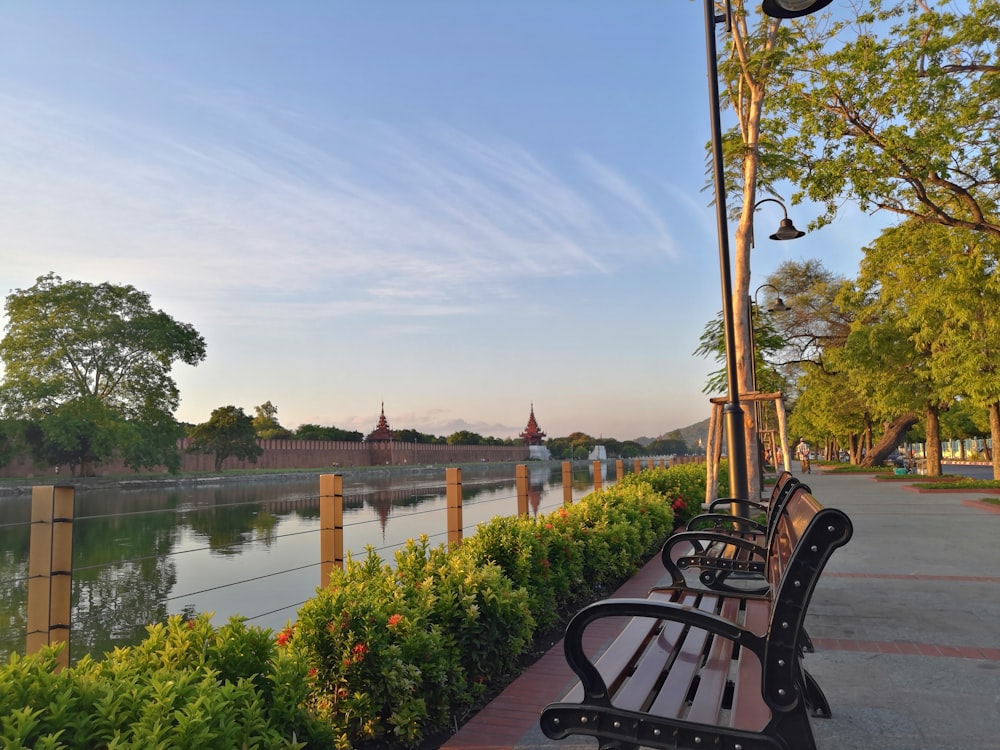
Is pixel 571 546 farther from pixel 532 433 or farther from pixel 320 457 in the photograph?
pixel 532 433

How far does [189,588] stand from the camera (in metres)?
12.2

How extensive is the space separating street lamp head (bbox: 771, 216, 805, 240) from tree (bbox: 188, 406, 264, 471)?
58578 millimetres

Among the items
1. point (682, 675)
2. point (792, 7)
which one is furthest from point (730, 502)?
point (792, 7)

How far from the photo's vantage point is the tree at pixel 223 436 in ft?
204

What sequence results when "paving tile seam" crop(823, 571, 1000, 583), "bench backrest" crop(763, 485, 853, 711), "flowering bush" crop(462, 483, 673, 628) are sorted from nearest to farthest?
"bench backrest" crop(763, 485, 853, 711) < "flowering bush" crop(462, 483, 673, 628) < "paving tile seam" crop(823, 571, 1000, 583)

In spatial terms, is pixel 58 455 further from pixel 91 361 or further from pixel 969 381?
pixel 969 381

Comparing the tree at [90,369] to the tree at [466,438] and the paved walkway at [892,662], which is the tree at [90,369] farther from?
the tree at [466,438]

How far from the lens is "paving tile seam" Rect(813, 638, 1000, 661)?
4.43 meters

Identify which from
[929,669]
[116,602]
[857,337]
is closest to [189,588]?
[116,602]

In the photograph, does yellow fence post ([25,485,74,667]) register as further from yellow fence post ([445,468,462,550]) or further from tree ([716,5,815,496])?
tree ([716,5,815,496])

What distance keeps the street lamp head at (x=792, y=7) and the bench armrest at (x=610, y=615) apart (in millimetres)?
6283

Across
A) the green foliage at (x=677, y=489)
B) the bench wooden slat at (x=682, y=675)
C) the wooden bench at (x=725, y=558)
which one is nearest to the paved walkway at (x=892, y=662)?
the wooden bench at (x=725, y=558)

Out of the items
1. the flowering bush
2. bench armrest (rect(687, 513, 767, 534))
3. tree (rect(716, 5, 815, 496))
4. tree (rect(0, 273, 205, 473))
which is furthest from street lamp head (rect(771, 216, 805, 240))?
tree (rect(0, 273, 205, 473))

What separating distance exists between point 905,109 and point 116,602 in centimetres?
1623
